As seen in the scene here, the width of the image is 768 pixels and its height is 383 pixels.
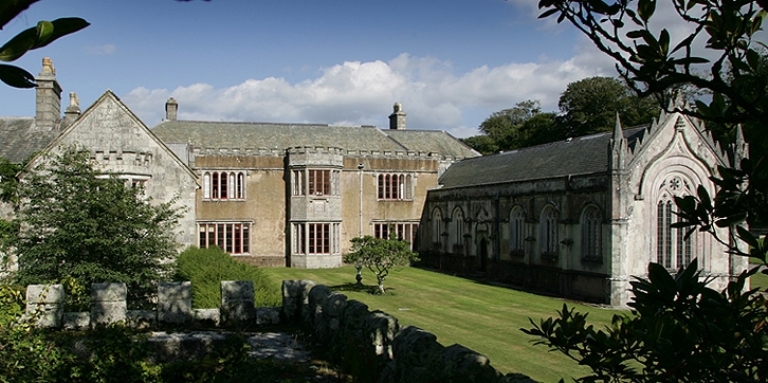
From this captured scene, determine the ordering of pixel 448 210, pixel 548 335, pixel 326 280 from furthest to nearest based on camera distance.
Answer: pixel 448 210
pixel 326 280
pixel 548 335

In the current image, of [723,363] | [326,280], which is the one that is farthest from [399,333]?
[326,280]

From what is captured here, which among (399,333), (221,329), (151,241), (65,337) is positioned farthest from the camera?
(151,241)

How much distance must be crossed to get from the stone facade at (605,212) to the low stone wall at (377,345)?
13.6m

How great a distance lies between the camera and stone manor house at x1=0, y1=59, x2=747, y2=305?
78.1 ft

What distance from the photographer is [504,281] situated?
3048 cm

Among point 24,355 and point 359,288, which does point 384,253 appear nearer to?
point 359,288

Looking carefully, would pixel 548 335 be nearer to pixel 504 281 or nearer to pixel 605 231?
pixel 605 231

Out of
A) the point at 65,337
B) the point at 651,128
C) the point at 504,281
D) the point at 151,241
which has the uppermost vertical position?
the point at 651,128

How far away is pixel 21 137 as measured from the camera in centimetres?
2766

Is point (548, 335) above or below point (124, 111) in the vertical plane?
below

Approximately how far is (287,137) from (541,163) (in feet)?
56.4

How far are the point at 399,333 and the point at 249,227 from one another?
29.5 m

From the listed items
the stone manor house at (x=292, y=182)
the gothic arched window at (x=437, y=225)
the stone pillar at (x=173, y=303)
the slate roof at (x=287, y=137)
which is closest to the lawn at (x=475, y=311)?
the stone manor house at (x=292, y=182)

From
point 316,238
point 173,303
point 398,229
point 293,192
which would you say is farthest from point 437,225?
point 173,303
